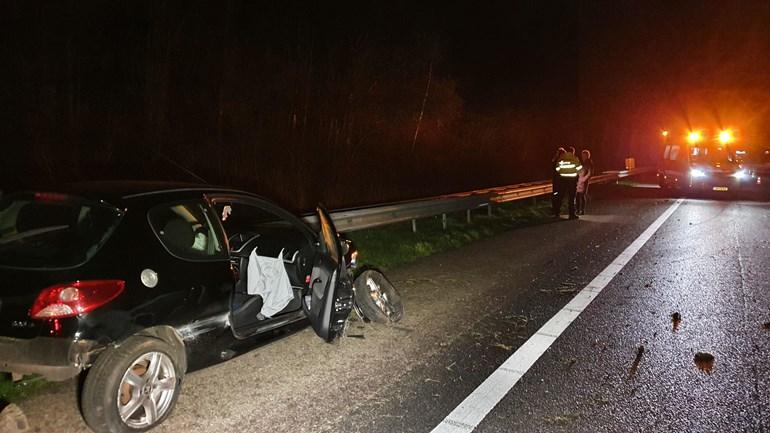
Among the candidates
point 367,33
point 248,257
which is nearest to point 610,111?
point 367,33

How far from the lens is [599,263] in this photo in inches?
344

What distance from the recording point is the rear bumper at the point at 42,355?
3262mm

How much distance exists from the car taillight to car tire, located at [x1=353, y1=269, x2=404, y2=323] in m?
2.64

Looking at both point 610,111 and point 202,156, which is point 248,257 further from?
point 610,111

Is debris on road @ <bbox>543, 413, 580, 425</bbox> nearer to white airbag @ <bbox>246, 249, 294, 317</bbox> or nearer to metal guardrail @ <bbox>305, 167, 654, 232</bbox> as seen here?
white airbag @ <bbox>246, 249, 294, 317</bbox>

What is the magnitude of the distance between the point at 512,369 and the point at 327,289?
153cm

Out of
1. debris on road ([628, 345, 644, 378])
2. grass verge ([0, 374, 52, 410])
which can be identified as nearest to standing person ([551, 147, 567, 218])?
debris on road ([628, 345, 644, 378])

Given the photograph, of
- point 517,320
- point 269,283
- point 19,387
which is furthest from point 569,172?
point 19,387

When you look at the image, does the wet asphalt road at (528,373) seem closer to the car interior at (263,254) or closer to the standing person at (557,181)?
the car interior at (263,254)

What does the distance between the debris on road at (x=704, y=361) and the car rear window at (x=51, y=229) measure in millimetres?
4280

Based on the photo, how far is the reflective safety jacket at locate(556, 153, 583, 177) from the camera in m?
14.1

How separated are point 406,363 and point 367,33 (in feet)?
55.5

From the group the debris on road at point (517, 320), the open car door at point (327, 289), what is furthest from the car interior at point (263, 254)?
the debris on road at point (517, 320)

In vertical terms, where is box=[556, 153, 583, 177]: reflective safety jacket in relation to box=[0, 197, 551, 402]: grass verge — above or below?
→ above
